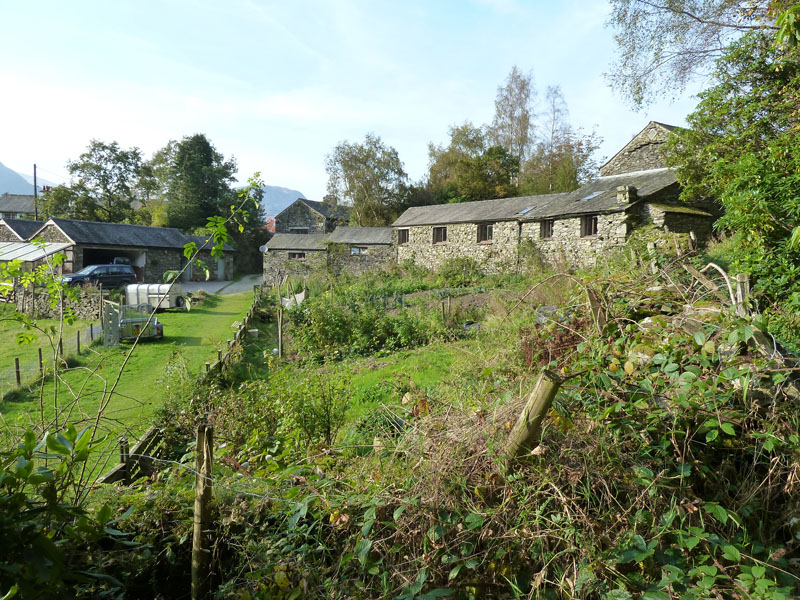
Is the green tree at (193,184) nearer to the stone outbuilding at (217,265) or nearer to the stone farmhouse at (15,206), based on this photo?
the stone outbuilding at (217,265)

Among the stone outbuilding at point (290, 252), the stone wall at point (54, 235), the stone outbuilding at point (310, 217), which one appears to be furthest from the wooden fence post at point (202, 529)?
the stone outbuilding at point (310, 217)

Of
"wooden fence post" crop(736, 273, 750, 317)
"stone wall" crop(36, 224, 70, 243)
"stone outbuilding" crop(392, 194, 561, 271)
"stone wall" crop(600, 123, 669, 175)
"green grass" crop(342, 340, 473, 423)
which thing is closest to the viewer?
"wooden fence post" crop(736, 273, 750, 317)

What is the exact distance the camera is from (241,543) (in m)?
3.06

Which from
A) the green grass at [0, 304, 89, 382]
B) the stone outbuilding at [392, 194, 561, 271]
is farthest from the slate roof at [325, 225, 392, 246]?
the green grass at [0, 304, 89, 382]

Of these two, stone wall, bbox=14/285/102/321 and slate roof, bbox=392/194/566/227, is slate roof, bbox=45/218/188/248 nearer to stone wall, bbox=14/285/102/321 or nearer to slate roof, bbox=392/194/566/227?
stone wall, bbox=14/285/102/321

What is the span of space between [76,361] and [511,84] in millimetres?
38082

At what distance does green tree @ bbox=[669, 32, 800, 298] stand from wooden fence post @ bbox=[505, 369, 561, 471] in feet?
11.2

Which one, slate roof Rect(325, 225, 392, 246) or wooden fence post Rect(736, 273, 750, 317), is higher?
slate roof Rect(325, 225, 392, 246)

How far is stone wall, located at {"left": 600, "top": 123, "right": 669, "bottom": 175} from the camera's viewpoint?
2255cm

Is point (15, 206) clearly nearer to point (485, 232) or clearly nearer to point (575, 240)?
point (485, 232)

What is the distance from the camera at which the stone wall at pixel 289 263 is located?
3216 centimetres

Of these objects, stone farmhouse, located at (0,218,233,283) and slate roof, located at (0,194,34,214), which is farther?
slate roof, located at (0,194,34,214)

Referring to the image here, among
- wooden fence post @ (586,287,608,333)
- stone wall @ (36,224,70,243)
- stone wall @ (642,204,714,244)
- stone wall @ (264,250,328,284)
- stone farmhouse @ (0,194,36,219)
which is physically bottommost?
wooden fence post @ (586,287,608,333)

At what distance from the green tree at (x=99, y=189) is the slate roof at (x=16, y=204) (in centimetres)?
2449
